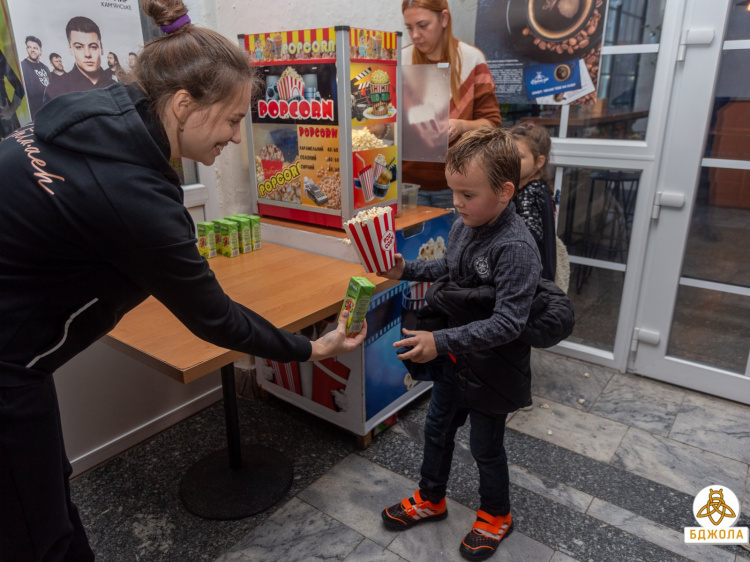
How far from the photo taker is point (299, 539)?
198 cm

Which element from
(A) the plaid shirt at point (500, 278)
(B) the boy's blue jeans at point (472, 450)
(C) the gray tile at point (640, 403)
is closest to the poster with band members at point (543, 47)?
(C) the gray tile at point (640, 403)

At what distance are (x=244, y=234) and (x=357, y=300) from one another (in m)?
0.94

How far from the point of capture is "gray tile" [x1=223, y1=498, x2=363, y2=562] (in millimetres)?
1916

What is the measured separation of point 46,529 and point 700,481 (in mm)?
2299

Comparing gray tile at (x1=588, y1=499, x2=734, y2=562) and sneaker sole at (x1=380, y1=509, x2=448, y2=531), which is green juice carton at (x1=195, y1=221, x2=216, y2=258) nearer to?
sneaker sole at (x1=380, y1=509, x2=448, y2=531)

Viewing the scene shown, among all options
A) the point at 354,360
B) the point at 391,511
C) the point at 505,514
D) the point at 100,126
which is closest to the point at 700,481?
the point at 505,514

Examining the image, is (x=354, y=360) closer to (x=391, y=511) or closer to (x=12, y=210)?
(x=391, y=511)

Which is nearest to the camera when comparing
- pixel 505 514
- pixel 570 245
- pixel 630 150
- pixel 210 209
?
pixel 505 514

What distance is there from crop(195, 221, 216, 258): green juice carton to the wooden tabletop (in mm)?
41

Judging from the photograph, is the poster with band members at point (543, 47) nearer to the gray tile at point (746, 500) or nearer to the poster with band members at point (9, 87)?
the gray tile at point (746, 500)

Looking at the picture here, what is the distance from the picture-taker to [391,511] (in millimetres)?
2039

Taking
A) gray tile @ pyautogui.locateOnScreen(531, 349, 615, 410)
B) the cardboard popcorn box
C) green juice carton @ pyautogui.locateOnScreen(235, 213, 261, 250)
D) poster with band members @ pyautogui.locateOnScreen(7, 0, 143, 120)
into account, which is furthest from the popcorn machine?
gray tile @ pyautogui.locateOnScreen(531, 349, 615, 410)

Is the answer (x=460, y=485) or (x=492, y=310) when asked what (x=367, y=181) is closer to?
(x=492, y=310)

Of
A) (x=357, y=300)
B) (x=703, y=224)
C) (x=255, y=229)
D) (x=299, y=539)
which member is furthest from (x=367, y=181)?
(x=703, y=224)
